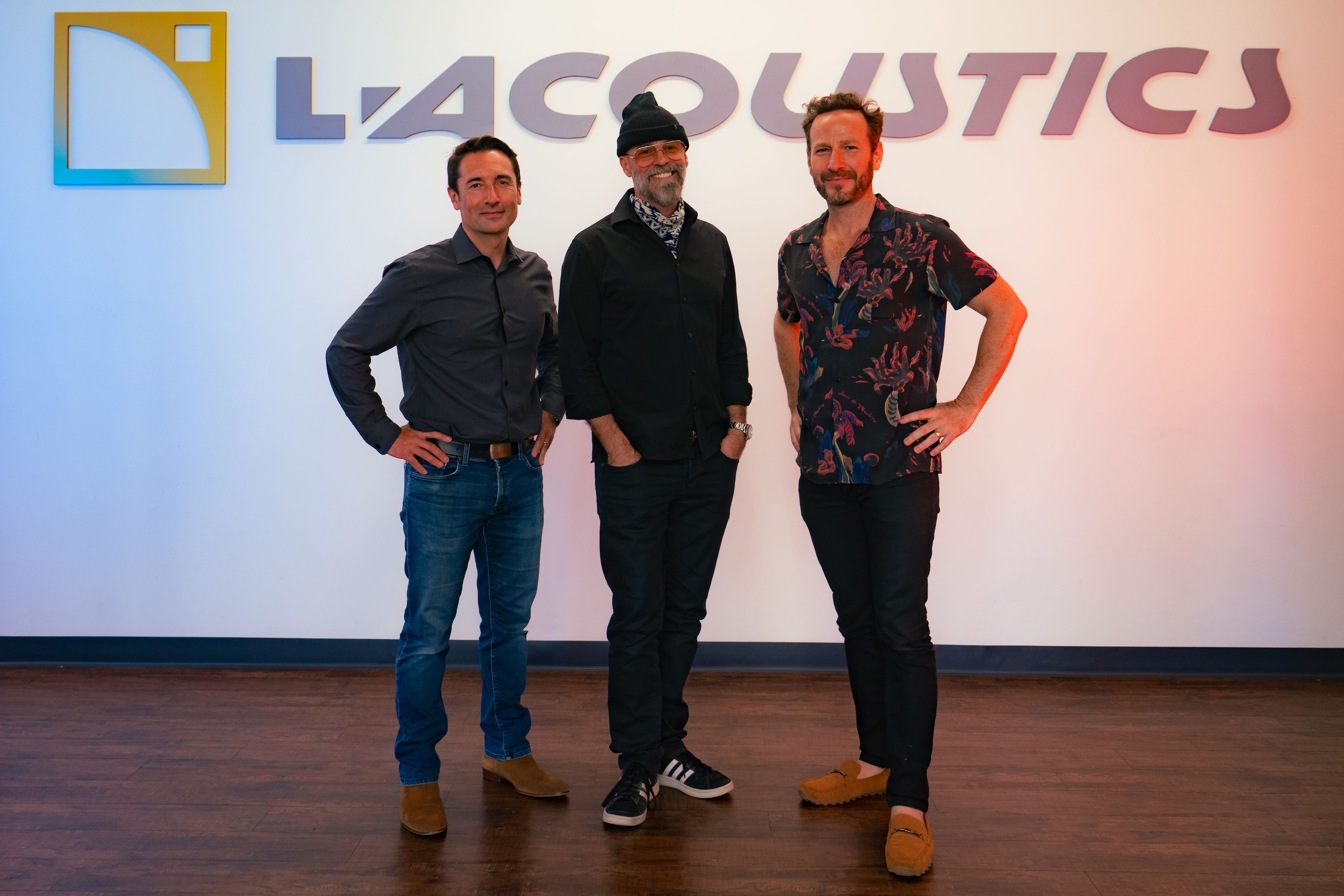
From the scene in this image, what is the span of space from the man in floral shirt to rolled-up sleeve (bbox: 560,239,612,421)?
546 millimetres

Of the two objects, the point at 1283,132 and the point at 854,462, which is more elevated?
the point at 1283,132

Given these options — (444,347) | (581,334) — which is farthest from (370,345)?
(581,334)

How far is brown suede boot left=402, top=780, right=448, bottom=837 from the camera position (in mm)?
2396

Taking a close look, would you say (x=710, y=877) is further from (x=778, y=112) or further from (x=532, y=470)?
(x=778, y=112)

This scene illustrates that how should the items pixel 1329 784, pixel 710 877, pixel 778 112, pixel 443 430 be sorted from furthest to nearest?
pixel 778 112
pixel 1329 784
pixel 443 430
pixel 710 877

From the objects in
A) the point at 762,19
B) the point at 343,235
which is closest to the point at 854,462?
the point at 762,19

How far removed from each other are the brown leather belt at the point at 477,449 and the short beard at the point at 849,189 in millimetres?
1036

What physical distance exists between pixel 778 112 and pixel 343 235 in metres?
1.73

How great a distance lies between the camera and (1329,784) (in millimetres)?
2719

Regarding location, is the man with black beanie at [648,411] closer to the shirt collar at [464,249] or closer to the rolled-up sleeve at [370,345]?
the shirt collar at [464,249]

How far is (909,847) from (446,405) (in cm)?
157

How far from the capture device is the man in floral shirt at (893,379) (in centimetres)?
232

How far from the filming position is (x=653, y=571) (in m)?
2.54

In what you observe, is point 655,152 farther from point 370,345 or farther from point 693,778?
point 693,778
